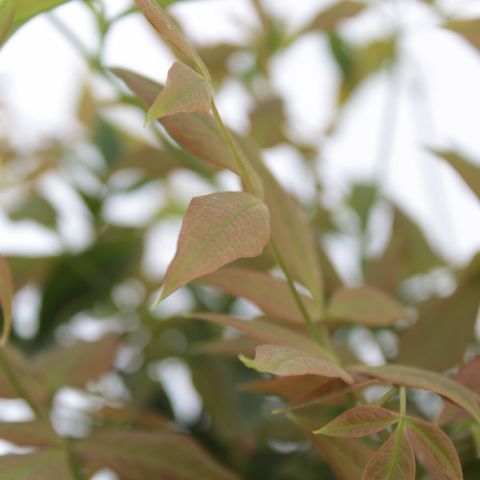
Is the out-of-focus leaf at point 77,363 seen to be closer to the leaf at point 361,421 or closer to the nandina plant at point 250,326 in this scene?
the nandina plant at point 250,326

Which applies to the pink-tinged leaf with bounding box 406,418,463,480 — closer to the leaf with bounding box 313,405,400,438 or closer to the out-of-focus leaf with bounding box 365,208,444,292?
the leaf with bounding box 313,405,400,438

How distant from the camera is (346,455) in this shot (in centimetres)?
18

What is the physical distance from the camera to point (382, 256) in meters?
0.31

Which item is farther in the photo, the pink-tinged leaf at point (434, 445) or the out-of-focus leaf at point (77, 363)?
the out-of-focus leaf at point (77, 363)

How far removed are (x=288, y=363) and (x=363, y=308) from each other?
8 cm

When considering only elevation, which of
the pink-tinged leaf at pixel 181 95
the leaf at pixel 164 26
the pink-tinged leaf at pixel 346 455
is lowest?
the pink-tinged leaf at pixel 346 455

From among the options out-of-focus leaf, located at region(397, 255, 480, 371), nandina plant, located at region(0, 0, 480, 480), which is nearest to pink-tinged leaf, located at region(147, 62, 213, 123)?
nandina plant, located at region(0, 0, 480, 480)

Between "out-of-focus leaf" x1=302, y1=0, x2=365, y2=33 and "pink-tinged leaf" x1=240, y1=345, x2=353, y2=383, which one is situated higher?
"out-of-focus leaf" x1=302, y1=0, x2=365, y2=33

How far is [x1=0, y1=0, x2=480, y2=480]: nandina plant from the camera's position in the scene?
0.16 m

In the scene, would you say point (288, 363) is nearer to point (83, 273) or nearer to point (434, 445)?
point (434, 445)

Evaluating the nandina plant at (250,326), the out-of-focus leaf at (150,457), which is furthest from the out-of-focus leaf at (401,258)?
the out-of-focus leaf at (150,457)

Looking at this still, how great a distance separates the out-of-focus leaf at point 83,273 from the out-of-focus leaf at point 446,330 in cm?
13

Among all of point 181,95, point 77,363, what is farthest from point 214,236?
point 77,363

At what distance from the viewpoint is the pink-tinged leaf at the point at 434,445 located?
0.17 m
